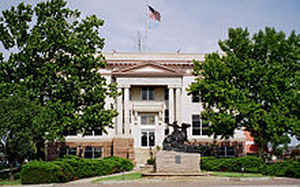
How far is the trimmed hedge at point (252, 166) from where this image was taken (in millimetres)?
25344

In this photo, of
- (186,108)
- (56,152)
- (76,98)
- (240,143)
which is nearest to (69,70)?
(76,98)

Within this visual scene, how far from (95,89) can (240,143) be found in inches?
929

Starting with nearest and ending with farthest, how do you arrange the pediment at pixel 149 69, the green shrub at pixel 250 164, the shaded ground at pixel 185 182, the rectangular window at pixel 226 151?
the shaded ground at pixel 185 182 < the green shrub at pixel 250 164 < the pediment at pixel 149 69 < the rectangular window at pixel 226 151

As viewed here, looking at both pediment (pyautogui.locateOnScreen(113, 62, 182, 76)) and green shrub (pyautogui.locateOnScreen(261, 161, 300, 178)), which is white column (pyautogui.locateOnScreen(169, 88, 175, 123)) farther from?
green shrub (pyautogui.locateOnScreen(261, 161, 300, 178))

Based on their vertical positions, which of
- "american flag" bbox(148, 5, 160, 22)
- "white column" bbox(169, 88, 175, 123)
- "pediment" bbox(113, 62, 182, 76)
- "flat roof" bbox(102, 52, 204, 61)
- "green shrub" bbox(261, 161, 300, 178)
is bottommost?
"green shrub" bbox(261, 161, 300, 178)

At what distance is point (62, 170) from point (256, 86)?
64.3 ft

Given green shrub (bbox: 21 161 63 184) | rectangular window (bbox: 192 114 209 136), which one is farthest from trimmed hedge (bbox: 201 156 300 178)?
rectangular window (bbox: 192 114 209 136)

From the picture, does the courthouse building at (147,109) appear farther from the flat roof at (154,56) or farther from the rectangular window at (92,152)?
the flat roof at (154,56)

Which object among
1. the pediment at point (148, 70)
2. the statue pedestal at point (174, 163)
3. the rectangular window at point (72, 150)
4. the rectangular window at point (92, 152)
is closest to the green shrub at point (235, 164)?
the statue pedestal at point (174, 163)

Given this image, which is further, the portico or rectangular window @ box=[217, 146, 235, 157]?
rectangular window @ box=[217, 146, 235, 157]

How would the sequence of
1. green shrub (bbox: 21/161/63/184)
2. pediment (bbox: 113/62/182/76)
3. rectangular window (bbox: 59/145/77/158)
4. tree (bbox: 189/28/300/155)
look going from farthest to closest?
pediment (bbox: 113/62/182/76)
rectangular window (bbox: 59/145/77/158)
tree (bbox: 189/28/300/155)
green shrub (bbox: 21/161/63/184)

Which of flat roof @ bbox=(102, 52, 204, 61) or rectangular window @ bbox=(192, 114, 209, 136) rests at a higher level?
flat roof @ bbox=(102, 52, 204, 61)

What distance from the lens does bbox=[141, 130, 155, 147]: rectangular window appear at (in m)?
47.4

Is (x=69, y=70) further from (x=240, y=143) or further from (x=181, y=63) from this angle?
(x=240, y=143)
